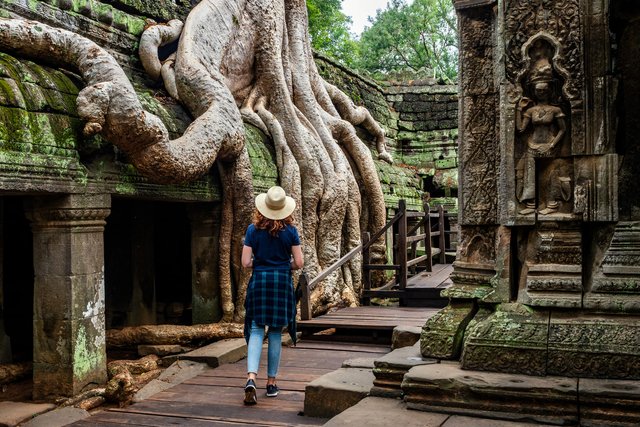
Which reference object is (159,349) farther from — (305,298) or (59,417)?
(59,417)

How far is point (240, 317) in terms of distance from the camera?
7.04 m

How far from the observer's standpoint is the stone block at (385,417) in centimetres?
313

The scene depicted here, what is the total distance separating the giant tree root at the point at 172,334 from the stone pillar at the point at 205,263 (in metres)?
0.37

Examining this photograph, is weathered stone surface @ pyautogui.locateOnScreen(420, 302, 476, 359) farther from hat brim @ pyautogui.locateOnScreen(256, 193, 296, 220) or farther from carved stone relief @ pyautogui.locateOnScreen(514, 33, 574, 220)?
hat brim @ pyautogui.locateOnScreen(256, 193, 296, 220)

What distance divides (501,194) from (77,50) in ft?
11.8

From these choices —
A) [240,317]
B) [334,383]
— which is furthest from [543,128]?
[240,317]

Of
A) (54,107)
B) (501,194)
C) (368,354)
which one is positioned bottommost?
(368,354)

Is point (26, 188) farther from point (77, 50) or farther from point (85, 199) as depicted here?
point (77, 50)

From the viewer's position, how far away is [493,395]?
321cm

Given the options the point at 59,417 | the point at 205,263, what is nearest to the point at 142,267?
the point at 205,263

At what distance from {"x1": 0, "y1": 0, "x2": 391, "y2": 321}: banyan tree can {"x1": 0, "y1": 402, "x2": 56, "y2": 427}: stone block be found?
6.40ft

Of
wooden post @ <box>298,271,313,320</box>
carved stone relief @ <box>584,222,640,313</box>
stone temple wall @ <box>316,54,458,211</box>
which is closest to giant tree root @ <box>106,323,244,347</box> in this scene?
wooden post @ <box>298,271,313,320</box>

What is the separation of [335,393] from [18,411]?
2.35 m

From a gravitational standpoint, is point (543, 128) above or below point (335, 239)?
above
